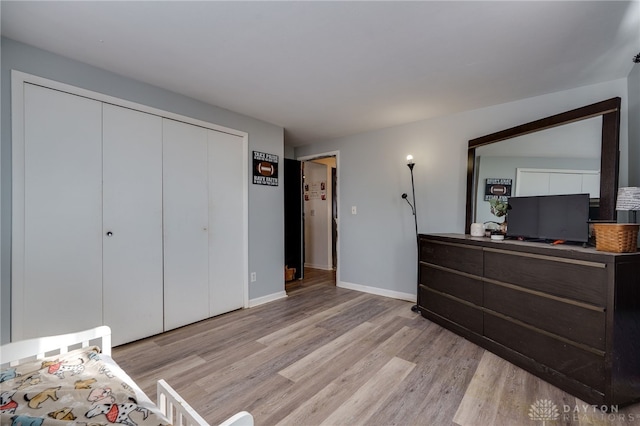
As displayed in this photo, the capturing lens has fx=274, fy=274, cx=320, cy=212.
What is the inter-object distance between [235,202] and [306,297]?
1559 mm

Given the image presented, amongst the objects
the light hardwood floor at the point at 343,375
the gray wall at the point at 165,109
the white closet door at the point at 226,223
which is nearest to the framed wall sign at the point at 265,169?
the gray wall at the point at 165,109

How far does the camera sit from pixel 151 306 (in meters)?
2.49

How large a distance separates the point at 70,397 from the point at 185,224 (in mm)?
2013

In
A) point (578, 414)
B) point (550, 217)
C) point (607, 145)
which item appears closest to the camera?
point (578, 414)

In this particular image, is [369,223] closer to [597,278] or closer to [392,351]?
[392,351]

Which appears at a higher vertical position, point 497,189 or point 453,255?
point 497,189

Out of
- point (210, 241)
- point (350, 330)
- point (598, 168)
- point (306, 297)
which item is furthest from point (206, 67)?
point (598, 168)

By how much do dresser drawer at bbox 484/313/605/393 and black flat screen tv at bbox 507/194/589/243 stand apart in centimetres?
76

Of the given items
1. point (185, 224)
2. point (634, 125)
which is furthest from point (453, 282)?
point (185, 224)

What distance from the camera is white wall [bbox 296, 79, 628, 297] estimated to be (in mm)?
2848

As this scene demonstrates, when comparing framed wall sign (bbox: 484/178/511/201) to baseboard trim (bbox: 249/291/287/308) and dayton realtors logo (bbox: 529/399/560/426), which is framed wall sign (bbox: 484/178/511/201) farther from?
baseboard trim (bbox: 249/291/287/308)

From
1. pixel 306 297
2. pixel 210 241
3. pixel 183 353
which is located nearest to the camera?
pixel 183 353

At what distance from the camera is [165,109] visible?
101 inches

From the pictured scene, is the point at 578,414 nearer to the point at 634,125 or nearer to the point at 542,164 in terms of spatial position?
the point at 542,164
